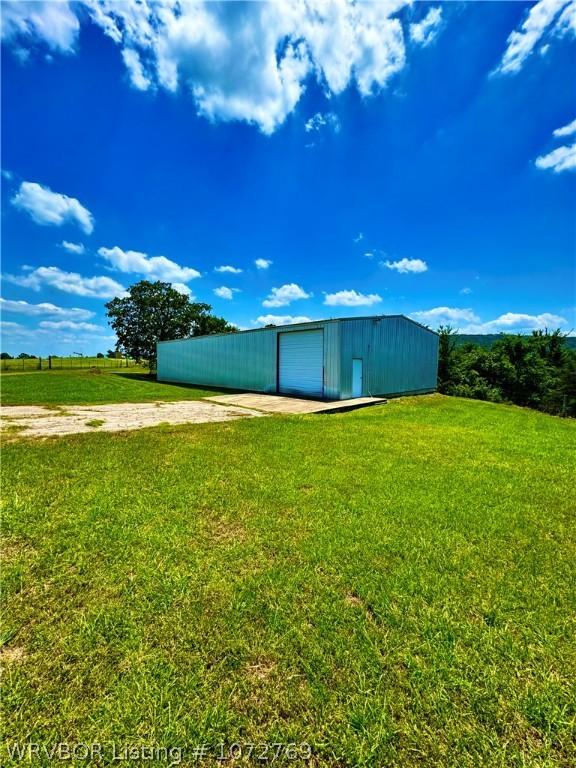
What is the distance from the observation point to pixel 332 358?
11.8m

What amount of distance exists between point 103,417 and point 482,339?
27707 mm

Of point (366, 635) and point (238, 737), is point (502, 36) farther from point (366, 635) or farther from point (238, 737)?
point (238, 737)

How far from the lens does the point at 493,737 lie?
1.22 m

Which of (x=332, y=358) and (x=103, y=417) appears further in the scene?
(x=332, y=358)

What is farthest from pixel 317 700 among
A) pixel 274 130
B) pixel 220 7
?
pixel 274 130

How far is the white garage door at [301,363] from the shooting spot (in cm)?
1244

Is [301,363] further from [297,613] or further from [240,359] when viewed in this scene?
[297,613]

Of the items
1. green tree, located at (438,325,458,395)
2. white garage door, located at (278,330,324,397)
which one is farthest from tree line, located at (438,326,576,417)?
A: white garage door, located at (278,330,324,397)

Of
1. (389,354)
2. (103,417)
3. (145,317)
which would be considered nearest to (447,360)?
(389,354)

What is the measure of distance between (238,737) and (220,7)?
37.7ft

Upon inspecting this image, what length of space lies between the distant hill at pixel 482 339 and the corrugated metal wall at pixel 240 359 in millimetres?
14837

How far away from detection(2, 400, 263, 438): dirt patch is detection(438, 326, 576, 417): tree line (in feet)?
59.2

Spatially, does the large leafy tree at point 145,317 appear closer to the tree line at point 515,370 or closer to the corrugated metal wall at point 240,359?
the corrugated metal wall at point 240,359

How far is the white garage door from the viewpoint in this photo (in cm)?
1244
